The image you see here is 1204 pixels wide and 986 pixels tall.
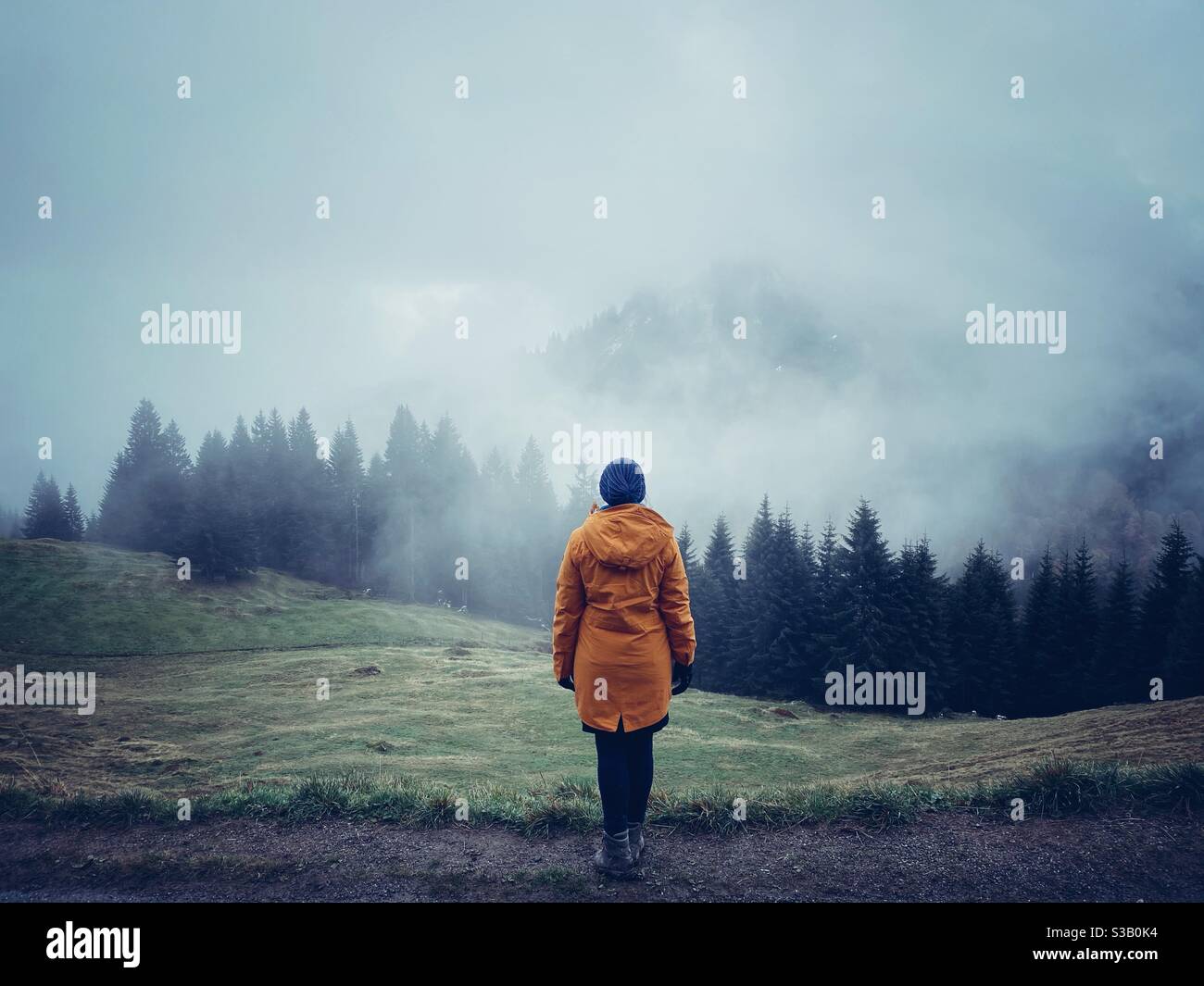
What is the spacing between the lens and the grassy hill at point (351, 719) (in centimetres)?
1543

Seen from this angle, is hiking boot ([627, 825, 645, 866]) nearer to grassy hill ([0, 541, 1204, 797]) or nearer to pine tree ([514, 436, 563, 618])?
grassy hill ([0, 541, 1204, 797])

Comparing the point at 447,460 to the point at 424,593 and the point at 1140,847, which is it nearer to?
the point at 424,593

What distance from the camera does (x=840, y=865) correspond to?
6.02 metres

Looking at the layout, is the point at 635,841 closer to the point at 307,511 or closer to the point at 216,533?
the point at 216,533

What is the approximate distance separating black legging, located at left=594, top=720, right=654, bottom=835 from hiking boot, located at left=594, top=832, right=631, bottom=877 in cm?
6

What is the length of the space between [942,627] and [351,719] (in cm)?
4247

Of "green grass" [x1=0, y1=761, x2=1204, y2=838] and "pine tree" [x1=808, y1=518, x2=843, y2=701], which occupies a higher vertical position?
"green grass" [x1=0, y1=761, x2=1204, y2=838]

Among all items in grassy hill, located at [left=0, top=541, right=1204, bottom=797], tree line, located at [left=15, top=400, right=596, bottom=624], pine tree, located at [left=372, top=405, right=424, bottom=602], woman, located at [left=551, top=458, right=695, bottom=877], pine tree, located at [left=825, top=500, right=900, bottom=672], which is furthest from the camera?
pine tree, located at [left=372, top=405, right=424, bottom=602]

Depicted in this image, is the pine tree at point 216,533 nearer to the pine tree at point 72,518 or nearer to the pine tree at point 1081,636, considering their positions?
the pine tree at point 72,518

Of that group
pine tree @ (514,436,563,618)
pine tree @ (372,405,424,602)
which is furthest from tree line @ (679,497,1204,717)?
pine tree @ (372,405,424,602)

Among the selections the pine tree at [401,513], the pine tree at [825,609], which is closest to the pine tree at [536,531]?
the pine tree at [401,513]

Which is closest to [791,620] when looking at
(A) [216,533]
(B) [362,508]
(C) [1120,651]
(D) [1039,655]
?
(D) [1039,655]

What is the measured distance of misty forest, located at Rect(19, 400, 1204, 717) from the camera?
1869 inches
